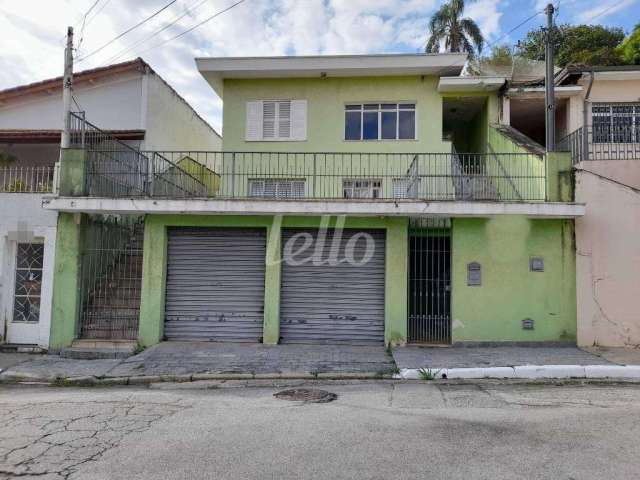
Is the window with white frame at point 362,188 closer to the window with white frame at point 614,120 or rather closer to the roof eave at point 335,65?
the roof eave at point 335,65

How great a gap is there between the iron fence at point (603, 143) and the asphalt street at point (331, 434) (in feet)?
21.9

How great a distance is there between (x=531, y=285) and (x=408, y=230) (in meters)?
2.93

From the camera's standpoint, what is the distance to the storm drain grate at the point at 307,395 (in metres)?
7.27

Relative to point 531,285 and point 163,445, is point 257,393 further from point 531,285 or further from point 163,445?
point 531,285

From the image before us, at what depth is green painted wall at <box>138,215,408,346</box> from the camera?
11125mm

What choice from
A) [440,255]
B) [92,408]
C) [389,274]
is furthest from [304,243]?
[92,408]

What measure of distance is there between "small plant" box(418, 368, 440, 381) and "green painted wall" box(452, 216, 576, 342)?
2343 mm

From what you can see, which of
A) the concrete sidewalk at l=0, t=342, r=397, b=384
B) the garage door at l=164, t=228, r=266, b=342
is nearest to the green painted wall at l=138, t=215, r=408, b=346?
the garage door at l=164, t=228, r=266, b=342

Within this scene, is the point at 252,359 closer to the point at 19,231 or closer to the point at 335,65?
the point at 19,231

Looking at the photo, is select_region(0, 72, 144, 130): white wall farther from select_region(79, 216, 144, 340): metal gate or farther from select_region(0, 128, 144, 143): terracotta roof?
select_region(79, 216, 144, 340): metal gate

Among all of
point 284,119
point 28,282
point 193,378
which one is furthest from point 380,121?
point 28,282

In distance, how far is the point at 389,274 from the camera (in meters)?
11.2

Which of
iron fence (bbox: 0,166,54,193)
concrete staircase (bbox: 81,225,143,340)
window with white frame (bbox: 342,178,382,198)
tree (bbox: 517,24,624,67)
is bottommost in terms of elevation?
concrete staircase (bbox: 81,225,143,340)

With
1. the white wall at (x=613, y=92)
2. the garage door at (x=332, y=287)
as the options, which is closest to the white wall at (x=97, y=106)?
the garage door at (x=332, y=287)
